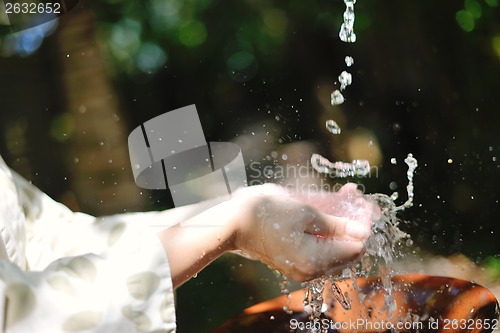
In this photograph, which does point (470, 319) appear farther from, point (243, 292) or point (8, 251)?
point (243, 292)

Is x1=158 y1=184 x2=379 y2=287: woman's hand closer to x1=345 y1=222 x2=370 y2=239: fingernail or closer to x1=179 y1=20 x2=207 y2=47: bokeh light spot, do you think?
x1=345 y1=222 x2=370 y2=239: fingernail

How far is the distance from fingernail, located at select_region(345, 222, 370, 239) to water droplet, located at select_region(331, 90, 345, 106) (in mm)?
799

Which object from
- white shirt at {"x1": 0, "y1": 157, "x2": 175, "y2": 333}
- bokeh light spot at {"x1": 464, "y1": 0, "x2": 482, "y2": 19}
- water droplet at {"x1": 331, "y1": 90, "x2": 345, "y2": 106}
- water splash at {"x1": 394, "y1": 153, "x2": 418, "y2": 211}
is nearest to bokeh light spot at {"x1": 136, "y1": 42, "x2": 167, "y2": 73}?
water droplet at {"x1": 331, "y1": 90, "x2": 345, "y2": 106}

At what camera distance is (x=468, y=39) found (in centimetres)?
154

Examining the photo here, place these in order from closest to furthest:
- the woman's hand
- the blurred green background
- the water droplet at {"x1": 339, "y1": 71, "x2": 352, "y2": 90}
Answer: the woman's hand, the blurred green background, the water droplet at {"x1": 339, "y1": 71, "x2": 352, "y2": 90}

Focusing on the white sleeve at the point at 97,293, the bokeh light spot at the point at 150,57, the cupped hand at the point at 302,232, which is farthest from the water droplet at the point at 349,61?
the white sleeve at the point at 97,293

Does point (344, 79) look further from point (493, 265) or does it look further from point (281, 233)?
point (281, 233)

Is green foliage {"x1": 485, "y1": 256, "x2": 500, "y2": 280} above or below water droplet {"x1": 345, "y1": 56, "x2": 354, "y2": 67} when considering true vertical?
below

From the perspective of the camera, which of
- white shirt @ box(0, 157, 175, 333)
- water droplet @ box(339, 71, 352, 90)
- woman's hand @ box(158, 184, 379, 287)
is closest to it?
white shirt @ box(0, 157, 175, 333)

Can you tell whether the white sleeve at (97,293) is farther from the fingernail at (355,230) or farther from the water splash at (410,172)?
the water splash at (410,172)

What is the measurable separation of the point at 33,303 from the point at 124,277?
65mm

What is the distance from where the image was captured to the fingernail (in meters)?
0.55

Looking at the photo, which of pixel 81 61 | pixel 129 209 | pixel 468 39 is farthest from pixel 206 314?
pixel 468 39

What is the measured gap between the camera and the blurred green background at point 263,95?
1.31 m
